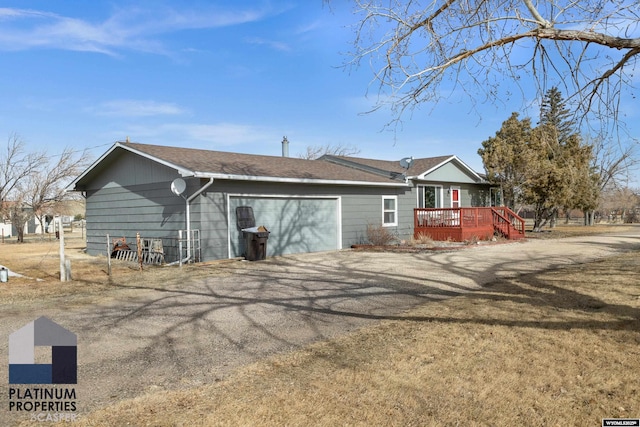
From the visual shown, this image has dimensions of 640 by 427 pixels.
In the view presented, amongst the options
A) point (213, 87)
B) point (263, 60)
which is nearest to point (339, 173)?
point (263, 60)

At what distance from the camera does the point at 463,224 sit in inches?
672

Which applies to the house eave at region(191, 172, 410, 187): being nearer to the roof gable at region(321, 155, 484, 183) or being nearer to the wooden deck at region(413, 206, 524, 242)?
the roof gable at region(321, 155, 484, 183)

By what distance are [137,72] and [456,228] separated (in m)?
14.7

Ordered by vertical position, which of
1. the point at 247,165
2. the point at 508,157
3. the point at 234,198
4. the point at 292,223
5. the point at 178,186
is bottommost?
the point at 292,223

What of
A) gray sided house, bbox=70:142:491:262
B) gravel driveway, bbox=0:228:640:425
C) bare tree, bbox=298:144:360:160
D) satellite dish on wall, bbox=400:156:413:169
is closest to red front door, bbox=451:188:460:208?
gray sided house, bbox=70:142:491:262

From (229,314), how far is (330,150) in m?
46.6

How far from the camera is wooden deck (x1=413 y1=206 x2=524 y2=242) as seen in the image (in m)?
17.1

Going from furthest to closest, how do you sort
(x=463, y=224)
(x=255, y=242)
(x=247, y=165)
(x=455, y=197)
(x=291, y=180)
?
1. (x=455, y=197)
2. (x=463, y=224)
3. (x=247, y=165)
4. (x=291, y=180)
5. (x=255, y=242)

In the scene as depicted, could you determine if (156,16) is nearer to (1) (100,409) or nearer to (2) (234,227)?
(2) (234,227)

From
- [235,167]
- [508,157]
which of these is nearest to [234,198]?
[235,167]

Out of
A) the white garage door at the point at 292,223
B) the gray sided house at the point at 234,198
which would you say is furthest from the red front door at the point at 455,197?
the white garage door at the point at 292,223

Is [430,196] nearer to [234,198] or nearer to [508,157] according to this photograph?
[508,157]

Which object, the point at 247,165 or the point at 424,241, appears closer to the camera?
the point at 247,165

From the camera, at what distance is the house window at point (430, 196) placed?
66.0ft
